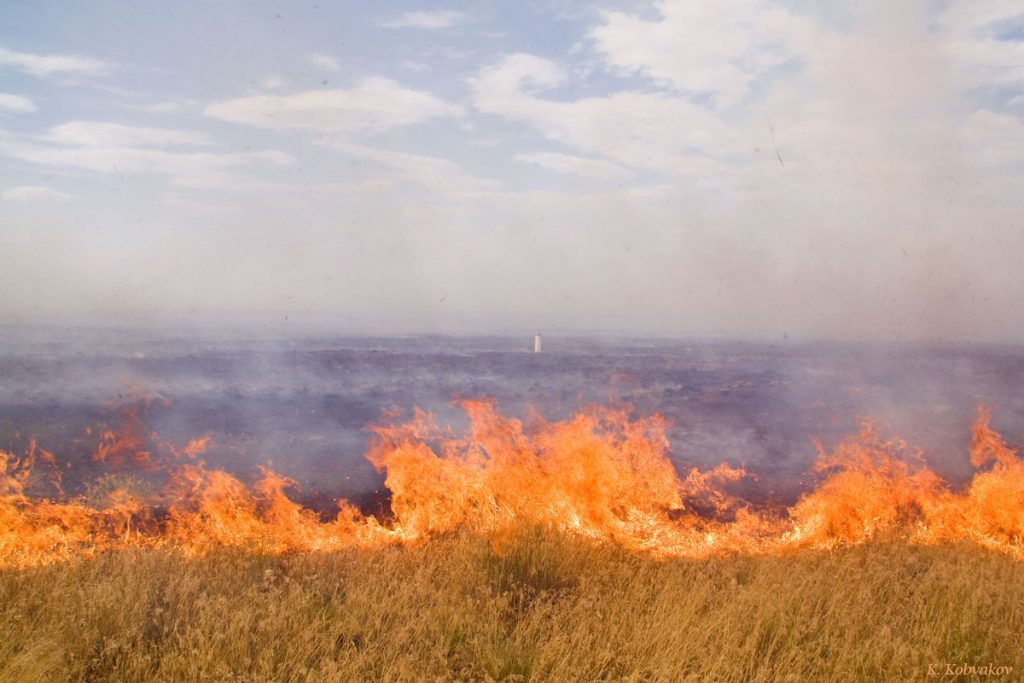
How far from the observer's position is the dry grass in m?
4.86

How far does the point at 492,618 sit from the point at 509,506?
3.66 meters

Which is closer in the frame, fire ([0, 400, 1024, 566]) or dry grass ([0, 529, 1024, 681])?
dry grass ([0, 529, 1024, 681])

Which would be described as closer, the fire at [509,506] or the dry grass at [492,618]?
the dry grass at [492,618]

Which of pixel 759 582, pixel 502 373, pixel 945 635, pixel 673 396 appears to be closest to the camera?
pixel 945 635

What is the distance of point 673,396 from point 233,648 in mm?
24342

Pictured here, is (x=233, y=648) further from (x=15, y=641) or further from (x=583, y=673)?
(x=583, y=673)

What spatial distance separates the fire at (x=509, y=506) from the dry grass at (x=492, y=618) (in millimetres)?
833

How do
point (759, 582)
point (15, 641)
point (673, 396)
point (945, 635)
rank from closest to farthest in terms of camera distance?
point (15, 641) → point (945, 635) → point (759, 582) → point (673, 396)

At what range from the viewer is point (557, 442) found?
1191cm

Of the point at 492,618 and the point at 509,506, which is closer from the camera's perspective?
the point at 492,618

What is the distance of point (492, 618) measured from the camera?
18.4 feet

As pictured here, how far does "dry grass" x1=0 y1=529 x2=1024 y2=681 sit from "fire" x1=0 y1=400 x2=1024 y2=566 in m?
0.83

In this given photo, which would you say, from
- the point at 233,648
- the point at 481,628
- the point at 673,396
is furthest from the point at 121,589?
the point at 673,396

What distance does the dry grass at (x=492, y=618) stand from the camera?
486 centimetres
